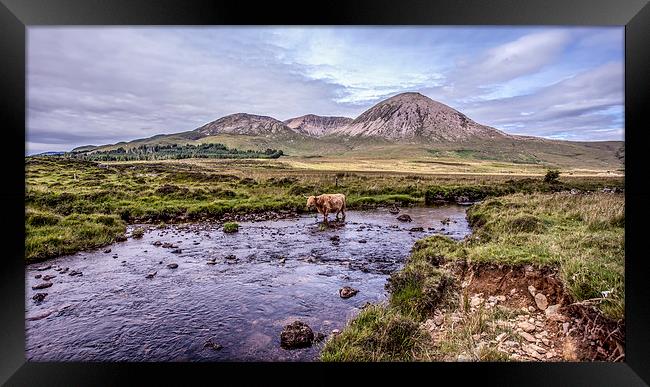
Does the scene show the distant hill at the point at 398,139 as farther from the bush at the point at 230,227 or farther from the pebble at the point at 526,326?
the bush at the point at 230,227

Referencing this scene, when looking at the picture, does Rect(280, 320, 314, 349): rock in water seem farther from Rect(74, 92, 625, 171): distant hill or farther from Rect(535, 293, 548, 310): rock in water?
Rect(74, 92, 625, 171): distant hill

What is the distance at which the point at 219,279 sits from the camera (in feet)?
19.2

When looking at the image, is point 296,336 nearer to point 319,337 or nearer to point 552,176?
point 319,337

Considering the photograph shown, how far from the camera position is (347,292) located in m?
5.10

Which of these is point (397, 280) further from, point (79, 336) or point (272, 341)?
point (79, 336)

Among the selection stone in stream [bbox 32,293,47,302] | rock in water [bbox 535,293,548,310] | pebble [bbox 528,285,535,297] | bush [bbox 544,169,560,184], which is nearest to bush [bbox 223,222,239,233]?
stone in stream [bbox 32,293,47,302]

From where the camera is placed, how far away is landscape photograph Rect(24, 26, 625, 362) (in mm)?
3873

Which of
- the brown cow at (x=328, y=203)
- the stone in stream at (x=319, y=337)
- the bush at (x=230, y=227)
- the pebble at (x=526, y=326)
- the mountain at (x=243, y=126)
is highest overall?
the mountain at (x=243, y=126)

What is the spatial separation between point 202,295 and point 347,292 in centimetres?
248

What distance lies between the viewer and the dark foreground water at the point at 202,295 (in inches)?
158

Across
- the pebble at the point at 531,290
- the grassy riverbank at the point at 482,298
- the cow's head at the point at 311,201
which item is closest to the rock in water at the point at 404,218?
the cow's head at the point at 311,201

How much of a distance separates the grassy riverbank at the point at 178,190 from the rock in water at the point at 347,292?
6.37 meters
